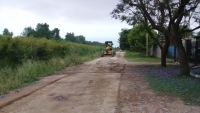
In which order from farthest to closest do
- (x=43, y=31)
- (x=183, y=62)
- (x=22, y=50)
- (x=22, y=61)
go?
(x=43, y=31) → (x=22, y=50) → (x=22, y=61) → (x=183, y=62)

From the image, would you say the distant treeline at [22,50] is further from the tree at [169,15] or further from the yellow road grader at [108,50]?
the yellow road grader at [108,50]

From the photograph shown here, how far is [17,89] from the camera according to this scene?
11.6 metres

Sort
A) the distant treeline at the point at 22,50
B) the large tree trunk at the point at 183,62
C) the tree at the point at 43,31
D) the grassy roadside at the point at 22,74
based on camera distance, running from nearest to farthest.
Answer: the grassy roadside at the point at 22,74, the large tree trunk at the point at 183,62, the distant treeline at the point at 22,50, the tree at the point at 43,31

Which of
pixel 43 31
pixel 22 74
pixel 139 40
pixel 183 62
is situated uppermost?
pixel 43 31

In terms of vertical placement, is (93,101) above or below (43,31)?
below

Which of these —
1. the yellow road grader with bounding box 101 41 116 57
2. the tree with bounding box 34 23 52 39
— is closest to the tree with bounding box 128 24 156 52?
the yellow road grader with bounding box 101 41 116 57

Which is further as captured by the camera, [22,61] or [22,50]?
[22,50]

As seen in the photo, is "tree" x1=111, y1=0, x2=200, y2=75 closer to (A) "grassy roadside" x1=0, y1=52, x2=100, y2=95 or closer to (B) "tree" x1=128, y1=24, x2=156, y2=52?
(A) "grassy roadside" x1=0, y1=52, x2=100, y2=95

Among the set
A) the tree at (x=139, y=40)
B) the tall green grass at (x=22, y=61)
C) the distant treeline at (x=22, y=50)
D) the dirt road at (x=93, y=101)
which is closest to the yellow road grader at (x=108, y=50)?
the tree at (x=139, y=40)

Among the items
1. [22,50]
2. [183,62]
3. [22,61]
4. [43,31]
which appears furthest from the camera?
[43,31]

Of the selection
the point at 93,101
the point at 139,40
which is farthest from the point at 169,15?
the point at 139,40

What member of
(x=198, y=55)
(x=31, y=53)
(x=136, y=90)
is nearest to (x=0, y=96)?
(x=136, y=90)

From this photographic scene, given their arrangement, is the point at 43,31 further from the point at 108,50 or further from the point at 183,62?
the point at 183,62

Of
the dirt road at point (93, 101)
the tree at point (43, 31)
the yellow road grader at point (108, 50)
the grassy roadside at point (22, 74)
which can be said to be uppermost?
the tree at point (43, 31)
